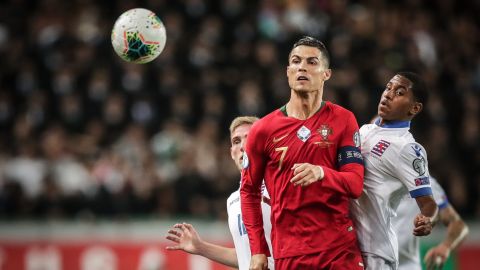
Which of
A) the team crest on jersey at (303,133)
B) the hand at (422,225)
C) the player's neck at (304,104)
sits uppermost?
the player's neck at (304,104)

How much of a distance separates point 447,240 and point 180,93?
7411mm

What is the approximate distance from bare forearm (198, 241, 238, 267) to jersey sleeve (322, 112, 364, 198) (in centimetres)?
142

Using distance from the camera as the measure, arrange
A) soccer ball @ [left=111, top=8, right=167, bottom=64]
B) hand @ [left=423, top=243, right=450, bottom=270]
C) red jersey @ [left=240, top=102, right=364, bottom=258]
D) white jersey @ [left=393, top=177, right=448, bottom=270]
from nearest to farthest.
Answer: red jersey @ [left=240, top=102, right=364, bottom=258], soccer ball @ [left=111, top=8, right=167, bottom=64], hand @ [left=423, top=243, right=450, bottom=270], white jersey @ [left=393, top=177, right=448, bottom=270]

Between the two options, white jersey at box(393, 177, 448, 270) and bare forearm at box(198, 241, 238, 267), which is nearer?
bare forearm at box(198, 241, 238, 267)

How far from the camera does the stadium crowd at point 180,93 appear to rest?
12.7 m

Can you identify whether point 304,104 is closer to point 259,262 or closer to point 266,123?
point 266,123

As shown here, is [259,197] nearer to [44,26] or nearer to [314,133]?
[314,133]

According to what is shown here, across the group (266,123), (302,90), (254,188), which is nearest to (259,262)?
(254,188)

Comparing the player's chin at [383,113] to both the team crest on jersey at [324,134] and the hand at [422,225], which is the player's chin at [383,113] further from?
the hand at [422,225]

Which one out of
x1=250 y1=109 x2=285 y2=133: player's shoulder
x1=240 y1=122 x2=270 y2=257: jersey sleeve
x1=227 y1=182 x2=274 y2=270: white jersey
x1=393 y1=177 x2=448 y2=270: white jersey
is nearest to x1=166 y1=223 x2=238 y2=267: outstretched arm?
x1=227 y1=182 x2=274 y2=270: white jersey

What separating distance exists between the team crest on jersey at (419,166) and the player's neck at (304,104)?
77cm

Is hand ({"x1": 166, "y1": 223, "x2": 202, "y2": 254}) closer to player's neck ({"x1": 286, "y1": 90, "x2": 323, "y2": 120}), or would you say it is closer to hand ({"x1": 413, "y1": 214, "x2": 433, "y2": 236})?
player's neck ({"x1": 286, "y1": 90, "x2": 323, "y2": 120})

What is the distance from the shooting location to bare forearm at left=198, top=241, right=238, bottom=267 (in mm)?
6629

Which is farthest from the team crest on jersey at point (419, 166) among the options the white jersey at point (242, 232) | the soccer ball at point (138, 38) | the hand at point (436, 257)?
the soccer ball at point (138, 38)
